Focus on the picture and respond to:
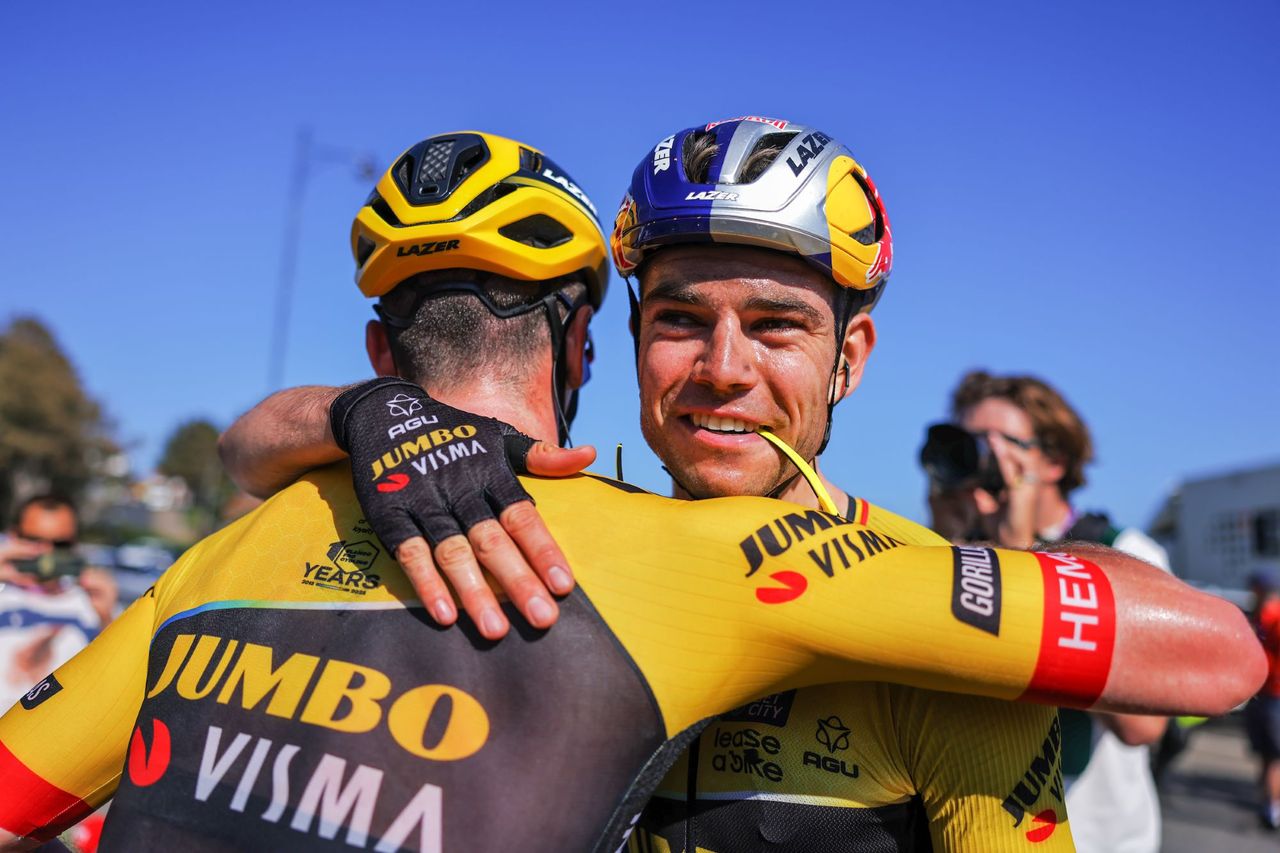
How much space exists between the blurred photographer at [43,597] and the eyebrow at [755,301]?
212 inches

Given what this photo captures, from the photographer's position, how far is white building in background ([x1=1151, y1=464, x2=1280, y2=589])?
2544 centimetres

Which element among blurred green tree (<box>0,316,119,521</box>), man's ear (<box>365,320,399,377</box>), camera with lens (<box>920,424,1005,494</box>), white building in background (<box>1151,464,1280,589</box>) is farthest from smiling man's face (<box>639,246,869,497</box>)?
blurred green tree (<box>0,316,119,521</box>)

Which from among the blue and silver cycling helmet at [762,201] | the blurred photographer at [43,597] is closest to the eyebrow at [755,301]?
the blue and silver cycling helmet at [762,201]

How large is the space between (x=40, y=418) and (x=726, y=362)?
181 feet

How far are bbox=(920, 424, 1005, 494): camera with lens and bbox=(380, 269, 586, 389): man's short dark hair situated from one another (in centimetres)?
239

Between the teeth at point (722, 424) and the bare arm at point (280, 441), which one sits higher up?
the teeth at point (722, 424)

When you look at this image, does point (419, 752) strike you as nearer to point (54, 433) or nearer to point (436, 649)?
point (436, 649)

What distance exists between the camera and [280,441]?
246 centimetres

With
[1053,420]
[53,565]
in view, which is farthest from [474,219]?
[53,565]

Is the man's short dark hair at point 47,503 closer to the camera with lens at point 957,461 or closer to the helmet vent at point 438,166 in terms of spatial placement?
the helmet vent at point 438,166

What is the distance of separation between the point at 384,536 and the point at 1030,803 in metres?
1.36

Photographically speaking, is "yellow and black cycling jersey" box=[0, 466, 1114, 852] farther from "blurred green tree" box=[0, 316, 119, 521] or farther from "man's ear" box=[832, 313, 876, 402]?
"blurred green tree" box=[0, 316, 119, 521]

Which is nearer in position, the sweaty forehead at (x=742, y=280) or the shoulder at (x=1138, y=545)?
the sweaty forehead at (x=742, y=280)

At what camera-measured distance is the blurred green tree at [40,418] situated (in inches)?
1859
